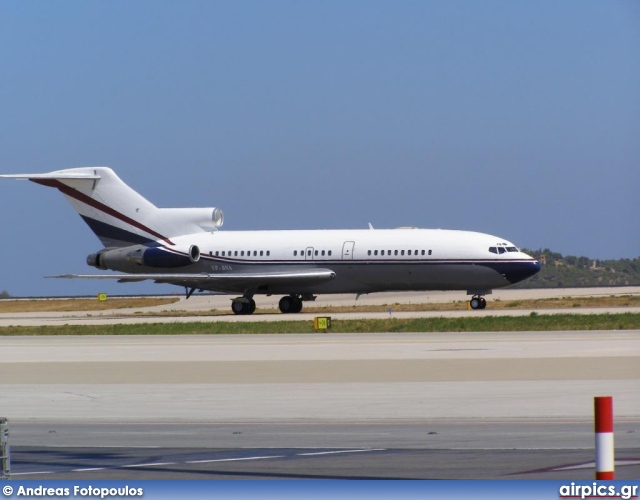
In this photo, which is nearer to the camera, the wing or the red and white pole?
the red and white pole

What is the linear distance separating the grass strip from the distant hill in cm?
8168

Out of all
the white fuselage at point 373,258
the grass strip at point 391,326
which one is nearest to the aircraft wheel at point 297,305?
the white fuselage at point 373,258

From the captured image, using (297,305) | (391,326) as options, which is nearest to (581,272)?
(297,305)

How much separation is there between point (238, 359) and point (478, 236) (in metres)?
26.6

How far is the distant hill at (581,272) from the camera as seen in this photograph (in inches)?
5199

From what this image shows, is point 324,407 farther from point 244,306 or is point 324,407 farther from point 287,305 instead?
point 287,305

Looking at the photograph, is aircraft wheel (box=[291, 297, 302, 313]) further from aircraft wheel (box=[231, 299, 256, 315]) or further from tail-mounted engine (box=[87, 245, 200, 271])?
tail-mounted engine (box=[87, 245, 200, 271])

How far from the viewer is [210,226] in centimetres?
6216

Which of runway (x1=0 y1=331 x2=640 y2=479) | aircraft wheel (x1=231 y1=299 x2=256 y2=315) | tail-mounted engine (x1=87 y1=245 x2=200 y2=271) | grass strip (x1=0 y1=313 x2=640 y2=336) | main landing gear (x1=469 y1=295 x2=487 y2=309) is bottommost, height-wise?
runway (x1=0 y1=331 x2=640 y2=479)

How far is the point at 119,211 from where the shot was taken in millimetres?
61469

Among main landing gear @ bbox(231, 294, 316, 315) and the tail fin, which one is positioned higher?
the tail fin

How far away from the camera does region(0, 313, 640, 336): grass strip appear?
132ft

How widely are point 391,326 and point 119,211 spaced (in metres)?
23.0

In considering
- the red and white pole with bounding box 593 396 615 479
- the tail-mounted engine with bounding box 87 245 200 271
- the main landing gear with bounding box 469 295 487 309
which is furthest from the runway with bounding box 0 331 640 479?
the tail-mounted engine with bounding box 87 245 200 271
